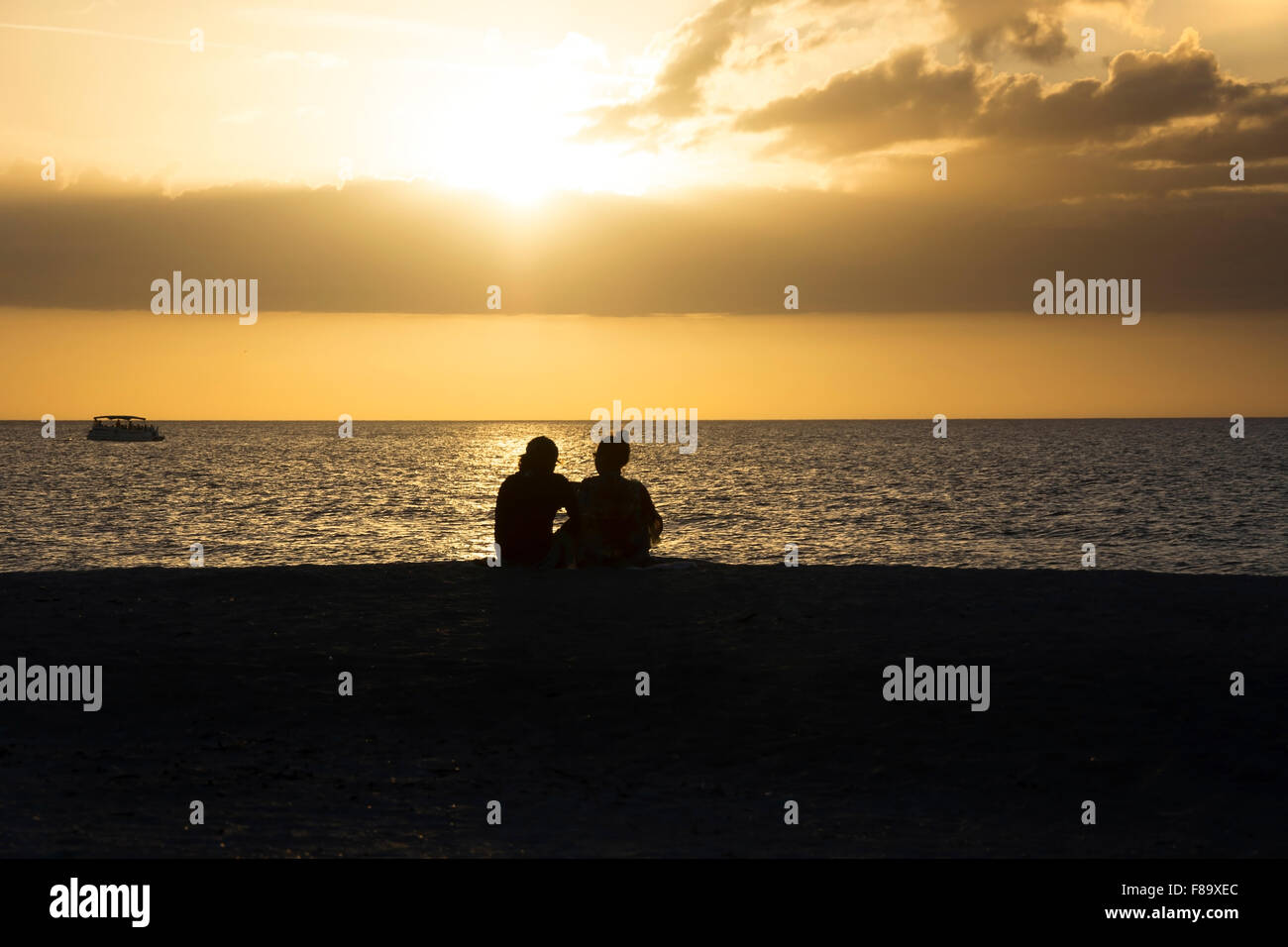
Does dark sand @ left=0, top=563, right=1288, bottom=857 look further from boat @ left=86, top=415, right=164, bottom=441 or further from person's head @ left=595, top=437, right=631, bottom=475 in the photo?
boat @ left=86, top=415, right=164, bottom=441

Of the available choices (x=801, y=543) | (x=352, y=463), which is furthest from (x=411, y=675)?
(x=352, y=463)

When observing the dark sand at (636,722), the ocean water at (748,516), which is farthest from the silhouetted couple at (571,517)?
the ocean water at (748,516)

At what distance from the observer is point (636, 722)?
1010cm

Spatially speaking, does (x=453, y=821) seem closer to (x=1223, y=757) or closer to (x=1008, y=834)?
(x=1008, y=834)

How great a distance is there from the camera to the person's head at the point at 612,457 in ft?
51.6

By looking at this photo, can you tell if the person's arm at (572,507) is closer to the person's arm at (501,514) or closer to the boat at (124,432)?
the person's arm at (501,514)

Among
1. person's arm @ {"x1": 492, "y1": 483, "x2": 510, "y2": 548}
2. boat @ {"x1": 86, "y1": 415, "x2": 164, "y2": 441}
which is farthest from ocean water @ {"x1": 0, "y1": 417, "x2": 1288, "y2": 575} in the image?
boat @ {"x1": 86, "y1": 415, "x2": 164, "y2": 441}

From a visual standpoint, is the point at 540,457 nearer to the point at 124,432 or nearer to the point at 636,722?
the point at 636,722

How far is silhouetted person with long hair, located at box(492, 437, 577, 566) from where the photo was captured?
52.6ft

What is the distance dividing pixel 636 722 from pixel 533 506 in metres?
6.62

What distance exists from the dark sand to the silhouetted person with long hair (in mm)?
→ 1312

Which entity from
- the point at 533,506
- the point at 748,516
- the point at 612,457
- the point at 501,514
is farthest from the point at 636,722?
the point at 748,516

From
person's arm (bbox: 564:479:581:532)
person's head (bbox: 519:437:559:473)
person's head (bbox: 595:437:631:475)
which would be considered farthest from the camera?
person's arm (bbox: 564:479:581:532)

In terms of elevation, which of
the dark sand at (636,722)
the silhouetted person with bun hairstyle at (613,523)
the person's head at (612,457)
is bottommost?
the dark sand at (636,722)
